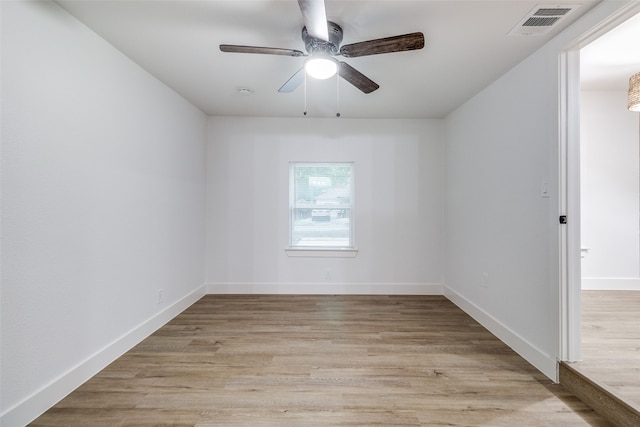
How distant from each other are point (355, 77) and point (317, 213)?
2.11 m

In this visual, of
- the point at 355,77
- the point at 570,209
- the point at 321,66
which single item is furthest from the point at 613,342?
the point at 321,66

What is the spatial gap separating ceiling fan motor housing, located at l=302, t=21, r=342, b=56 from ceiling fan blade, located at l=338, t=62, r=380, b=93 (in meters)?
0.11

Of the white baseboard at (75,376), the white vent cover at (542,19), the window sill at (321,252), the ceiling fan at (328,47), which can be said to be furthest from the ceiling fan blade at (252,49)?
the window sill at (321,252)

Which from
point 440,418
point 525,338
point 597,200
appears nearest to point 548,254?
point 525,338

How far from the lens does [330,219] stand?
3836 millimetres

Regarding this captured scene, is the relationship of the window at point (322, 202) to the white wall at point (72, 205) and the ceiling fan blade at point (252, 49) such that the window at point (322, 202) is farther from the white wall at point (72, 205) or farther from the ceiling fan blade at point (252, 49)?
the ceiling fan blade at point (252, 49)

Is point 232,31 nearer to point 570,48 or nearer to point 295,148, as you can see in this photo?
point 295,148

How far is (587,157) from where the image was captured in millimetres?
3422

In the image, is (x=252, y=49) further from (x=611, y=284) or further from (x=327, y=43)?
(x=611, y=284)

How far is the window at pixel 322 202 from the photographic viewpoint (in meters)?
3.81

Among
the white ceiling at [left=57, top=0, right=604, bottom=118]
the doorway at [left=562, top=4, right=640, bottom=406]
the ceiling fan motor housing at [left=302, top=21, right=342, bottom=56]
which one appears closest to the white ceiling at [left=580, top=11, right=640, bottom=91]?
the doorway at [left=562, top=4, right=640, bottom=406]

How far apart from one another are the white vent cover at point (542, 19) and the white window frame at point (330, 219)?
220cm

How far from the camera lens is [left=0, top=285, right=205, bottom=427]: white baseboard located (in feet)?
4.76

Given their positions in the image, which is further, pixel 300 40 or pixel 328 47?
pixel 300 40
